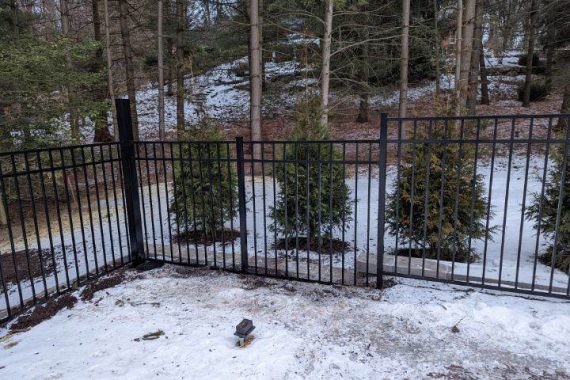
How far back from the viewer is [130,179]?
4.09 meters

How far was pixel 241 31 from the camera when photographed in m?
14.2

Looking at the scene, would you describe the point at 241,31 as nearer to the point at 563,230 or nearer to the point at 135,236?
the point at 135,236

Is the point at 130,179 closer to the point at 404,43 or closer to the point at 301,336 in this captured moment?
the point at 301,336

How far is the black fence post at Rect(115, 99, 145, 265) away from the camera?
12.8 feet

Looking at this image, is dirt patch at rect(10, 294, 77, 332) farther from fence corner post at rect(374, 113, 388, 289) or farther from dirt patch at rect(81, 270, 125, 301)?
fence corner post at rect(374, 113, 388, 289)

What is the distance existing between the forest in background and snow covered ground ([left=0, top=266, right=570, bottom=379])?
2.43 metres

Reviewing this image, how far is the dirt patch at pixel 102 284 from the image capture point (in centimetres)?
345

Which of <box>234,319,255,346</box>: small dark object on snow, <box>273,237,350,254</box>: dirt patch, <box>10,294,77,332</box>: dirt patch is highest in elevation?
<box>234,319,255,346</box>: small dark object on snow

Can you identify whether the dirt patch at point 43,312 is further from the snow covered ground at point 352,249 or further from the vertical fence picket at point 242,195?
the vertical fence picket at point 242,195

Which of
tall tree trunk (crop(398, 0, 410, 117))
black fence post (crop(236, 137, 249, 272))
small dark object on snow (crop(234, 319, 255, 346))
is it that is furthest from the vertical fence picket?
tall tree trunk (crop(398, 0, 410, 117))

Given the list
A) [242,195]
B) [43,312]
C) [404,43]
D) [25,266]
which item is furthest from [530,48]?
[25,266]

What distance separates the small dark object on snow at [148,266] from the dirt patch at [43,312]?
769 millimetres

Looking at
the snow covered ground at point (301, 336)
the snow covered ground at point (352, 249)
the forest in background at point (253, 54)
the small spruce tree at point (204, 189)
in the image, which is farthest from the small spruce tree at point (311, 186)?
the snow covered ground at point (301, 336)

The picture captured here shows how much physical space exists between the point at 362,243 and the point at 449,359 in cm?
293
